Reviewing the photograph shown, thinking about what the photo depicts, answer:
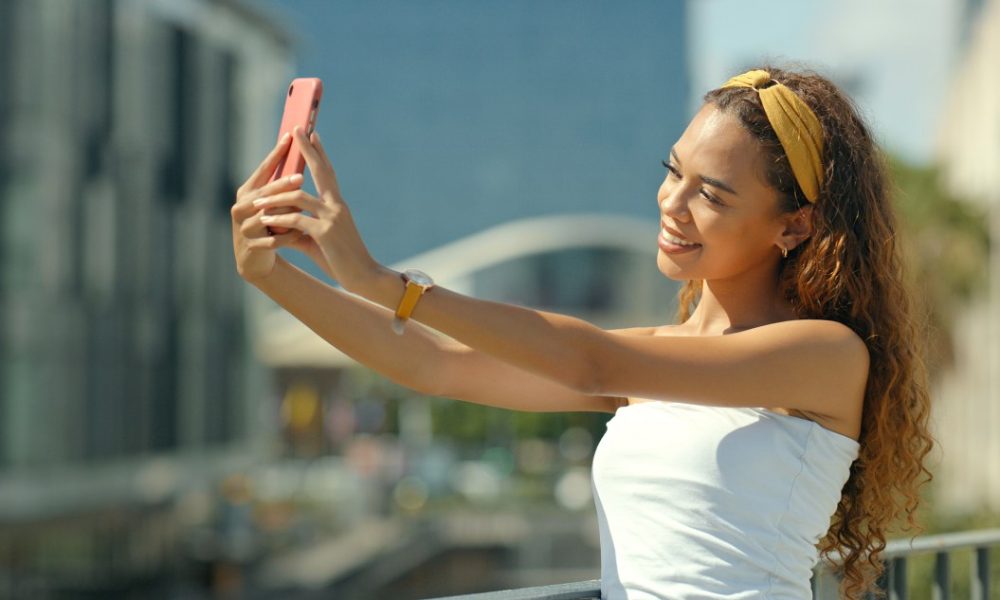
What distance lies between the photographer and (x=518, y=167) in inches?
3012

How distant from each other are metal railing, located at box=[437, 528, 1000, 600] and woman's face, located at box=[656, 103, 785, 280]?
23.4 inches

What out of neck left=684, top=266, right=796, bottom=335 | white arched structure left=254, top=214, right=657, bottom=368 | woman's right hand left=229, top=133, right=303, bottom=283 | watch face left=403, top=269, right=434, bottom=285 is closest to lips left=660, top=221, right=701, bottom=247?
neck left=684, top=266, right=796, bottom=335

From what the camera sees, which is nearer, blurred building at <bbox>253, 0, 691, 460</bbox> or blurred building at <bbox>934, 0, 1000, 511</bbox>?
blurred building at <bbox>934, 0, 1000, 511</bbox>

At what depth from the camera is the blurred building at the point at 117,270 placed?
70.2ft

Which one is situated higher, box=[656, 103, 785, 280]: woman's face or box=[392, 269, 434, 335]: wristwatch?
box=[656, 103, 785, 280]: woman's face

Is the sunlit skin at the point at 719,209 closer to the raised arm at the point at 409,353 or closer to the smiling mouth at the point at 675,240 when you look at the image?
the smiling mouth at the point at 675,240

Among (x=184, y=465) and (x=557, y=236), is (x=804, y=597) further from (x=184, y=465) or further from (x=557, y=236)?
→ (x=557, y=236)

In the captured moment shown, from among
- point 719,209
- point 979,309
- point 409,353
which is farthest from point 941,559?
point 979,309

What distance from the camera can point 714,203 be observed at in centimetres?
217

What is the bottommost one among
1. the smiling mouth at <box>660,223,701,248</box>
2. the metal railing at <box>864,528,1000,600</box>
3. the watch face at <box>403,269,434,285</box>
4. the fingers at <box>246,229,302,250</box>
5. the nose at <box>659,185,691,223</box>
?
the metal railing at <box>864,528,1000,600</box>

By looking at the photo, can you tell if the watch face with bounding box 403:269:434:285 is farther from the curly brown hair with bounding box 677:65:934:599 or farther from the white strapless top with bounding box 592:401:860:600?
the curly brown hair with bounding box 677:65:934:599

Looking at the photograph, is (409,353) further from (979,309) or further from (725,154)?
(979,309)

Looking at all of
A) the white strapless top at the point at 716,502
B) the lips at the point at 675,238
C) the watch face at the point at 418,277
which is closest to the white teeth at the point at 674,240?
the lips at the point at 675,238

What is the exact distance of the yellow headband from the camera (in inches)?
85.4
